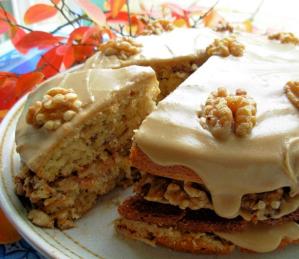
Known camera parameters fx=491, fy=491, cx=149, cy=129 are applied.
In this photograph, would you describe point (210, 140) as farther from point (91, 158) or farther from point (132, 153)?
point (91, 158)

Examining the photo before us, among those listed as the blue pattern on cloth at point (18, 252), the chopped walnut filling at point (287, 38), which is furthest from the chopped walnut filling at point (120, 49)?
the blue pattern on cloth at point (18, 252)

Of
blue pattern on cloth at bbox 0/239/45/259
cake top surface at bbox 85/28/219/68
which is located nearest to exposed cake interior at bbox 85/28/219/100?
cake top surface at bbox 85/28/219/68

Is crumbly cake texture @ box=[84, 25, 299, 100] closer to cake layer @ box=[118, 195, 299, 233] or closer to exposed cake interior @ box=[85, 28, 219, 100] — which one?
exposed cake interior @ box=[85, 28, 219, 100]

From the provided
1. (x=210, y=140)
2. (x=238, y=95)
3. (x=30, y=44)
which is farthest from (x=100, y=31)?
(x=210, y=140)

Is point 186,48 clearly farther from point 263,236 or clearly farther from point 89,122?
point 263,236

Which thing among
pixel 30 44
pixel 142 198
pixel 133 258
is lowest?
pixel 133 258

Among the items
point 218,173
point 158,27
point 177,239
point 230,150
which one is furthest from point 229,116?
point 158,27
